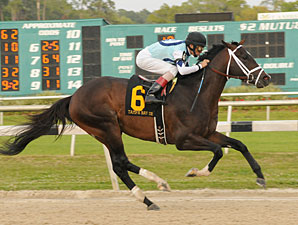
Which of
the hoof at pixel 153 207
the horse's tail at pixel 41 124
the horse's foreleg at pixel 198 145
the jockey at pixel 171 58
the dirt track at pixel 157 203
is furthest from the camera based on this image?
the horse's tail at pixel 41 124

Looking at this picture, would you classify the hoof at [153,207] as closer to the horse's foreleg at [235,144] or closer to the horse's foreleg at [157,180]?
the horse's foreleg at [157,180]

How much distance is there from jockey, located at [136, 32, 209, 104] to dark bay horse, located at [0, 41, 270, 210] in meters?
0.14

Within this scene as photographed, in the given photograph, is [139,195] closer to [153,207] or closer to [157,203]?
[153,207]

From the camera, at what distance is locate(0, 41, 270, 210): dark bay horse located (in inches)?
188

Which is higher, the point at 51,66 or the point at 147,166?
the point at 51,66

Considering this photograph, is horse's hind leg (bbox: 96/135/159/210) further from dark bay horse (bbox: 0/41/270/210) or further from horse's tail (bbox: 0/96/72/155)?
horse's tail (bbox: 0/96/72/155)

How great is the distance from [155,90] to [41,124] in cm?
128

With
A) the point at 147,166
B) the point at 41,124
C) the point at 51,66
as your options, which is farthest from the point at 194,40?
the point at 51,66

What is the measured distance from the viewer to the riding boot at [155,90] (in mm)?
4797

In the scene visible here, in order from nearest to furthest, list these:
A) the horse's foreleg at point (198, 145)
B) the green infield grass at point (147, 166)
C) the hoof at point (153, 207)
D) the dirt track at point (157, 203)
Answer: the dirt track at point (157, 203) → the hoof at point (153, 207) → the horse's foreleg at point (198, 145) → the green infield grass at point (147, 166)

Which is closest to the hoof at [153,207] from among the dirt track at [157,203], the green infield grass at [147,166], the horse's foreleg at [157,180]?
the dirt track at [157,203]

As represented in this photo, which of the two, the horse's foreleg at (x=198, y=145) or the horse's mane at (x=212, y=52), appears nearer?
the horse's foreleg at (x=198, y=145)

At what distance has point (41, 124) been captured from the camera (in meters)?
5.30

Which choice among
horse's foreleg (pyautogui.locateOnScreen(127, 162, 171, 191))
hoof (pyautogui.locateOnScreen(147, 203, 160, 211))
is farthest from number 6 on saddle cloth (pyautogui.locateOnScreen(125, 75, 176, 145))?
hoof (pyautogui.locateOnScreen(147, 203, 160, 211))
